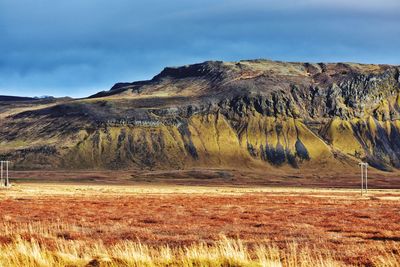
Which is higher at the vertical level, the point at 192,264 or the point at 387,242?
the point at 192,264

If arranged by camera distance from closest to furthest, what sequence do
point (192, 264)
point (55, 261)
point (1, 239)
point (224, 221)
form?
point (192, 264)
point (55, 261)
point (1, 239)
point (224, 221)

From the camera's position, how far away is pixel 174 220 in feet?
125

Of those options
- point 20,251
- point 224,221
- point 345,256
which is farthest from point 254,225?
point 20,251

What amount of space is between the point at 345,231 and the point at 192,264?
20.4m

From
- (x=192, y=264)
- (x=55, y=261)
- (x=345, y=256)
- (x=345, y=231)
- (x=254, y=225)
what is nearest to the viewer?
(x=192, y=264)

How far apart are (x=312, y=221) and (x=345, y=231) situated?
22.0ft

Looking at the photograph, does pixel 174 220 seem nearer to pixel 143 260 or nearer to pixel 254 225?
pixel 254 225

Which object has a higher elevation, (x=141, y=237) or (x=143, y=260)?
(x=143, y=260)

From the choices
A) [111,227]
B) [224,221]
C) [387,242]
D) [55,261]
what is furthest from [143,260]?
[224,221]

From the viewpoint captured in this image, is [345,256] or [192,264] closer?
[192,264]

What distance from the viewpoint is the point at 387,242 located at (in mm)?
25469

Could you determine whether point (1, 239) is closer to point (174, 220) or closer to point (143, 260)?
point (143, 260)

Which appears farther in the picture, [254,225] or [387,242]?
[254,225]

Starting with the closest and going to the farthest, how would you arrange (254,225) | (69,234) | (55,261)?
1. (55,261)
2. (69,234)
3. (254,225)
